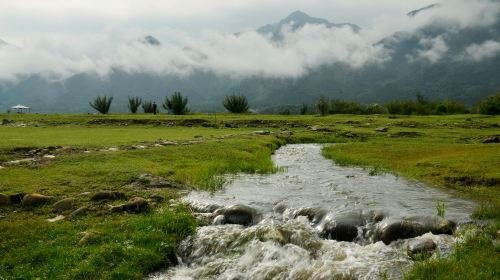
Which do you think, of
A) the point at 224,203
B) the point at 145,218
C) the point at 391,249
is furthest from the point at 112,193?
the point at 391,249

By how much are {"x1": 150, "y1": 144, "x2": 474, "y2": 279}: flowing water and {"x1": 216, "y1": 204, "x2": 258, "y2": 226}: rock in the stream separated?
0.15 m

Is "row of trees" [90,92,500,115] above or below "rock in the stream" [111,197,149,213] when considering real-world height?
above

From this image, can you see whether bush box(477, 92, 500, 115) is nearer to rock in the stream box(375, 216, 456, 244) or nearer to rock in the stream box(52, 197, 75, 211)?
rock in the stream box(375, 216, 456, 244)

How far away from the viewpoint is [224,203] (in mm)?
17281

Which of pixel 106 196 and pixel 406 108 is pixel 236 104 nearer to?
pixel 406 108

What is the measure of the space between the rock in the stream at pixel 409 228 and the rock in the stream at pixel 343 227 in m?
0.68

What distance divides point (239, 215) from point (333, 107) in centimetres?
11372

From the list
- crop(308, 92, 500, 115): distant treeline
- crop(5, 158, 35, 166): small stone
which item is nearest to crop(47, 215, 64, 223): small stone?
crop(5, 158, 35, 166): small stone

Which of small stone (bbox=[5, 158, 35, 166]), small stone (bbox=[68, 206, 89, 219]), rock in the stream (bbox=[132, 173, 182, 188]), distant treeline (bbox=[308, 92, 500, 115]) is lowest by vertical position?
small stone (bbox=[68, 206, 89, 219])

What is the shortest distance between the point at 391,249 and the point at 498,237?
283 centimetres

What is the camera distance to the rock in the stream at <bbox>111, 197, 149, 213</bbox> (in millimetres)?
15859

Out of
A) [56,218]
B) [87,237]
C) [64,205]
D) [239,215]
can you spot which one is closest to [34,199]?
[64,205]

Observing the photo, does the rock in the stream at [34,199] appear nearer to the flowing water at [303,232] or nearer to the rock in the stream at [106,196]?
the rock in the stream at [106,196]

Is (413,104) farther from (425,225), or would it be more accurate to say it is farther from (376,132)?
(425,225)
